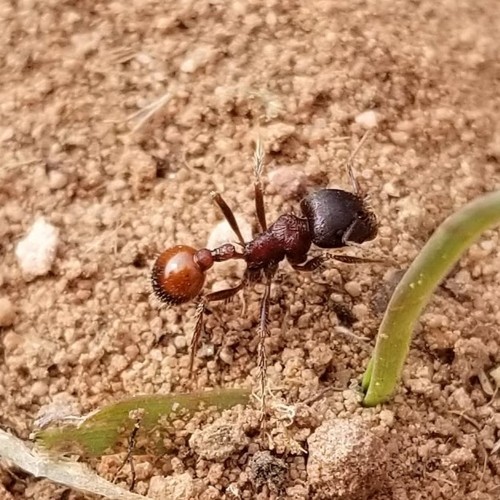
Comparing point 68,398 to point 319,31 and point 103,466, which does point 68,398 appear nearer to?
point 103,466

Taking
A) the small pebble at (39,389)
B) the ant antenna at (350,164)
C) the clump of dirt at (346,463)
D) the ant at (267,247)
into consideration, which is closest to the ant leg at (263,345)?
the ant at (267,247)

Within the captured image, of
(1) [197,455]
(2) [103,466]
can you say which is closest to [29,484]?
(2) [103,466]

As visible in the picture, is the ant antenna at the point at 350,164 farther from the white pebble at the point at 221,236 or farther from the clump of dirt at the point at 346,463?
the clump of dirt at the point at 346,463

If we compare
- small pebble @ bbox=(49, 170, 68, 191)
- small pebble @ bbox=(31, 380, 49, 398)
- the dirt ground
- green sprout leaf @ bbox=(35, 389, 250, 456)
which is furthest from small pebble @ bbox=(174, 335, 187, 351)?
small pebble @ bbox=(49, 170, 68, 191)

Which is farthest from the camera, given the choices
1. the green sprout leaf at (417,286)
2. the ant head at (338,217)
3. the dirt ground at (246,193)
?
the ant head at (338,217)

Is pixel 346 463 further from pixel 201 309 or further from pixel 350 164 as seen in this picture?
pixel 350 164

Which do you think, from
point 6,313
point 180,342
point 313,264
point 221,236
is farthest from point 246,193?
point 6,313

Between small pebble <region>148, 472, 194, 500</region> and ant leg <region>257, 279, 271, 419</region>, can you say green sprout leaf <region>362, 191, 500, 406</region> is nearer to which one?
ant leg <region>257, 279, 271, 419</region>
